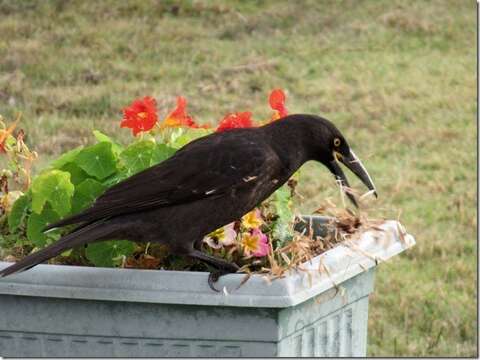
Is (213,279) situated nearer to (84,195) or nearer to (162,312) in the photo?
(162,312)

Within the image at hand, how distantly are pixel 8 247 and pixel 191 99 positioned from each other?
4529 mm

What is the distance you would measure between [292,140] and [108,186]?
638mm

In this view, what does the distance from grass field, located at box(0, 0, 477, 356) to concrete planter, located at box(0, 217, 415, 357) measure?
1983 mm

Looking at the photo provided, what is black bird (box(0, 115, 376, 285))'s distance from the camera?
3.48 meters

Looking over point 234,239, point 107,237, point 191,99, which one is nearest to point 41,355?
point 107,237

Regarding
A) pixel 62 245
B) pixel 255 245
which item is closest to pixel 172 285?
pixel 62 245

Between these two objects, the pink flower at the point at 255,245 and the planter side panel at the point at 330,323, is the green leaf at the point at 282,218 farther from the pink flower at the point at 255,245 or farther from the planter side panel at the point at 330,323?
the planter side panel at the point at 330,323

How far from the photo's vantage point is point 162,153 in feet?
12.9

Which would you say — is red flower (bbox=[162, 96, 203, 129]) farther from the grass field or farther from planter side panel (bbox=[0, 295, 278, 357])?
the grass field

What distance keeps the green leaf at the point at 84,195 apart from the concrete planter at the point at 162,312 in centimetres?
38

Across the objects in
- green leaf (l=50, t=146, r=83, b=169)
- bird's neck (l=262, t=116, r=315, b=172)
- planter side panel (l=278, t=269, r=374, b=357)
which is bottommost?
planter side panel (l=278, t=269, r=374, b=357)

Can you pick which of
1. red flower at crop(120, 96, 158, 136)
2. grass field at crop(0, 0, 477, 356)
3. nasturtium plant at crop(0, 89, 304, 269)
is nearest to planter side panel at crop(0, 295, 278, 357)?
nasturtium plant at crop(0, 89, 304, 269)

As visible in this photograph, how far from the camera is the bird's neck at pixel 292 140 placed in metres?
3.70

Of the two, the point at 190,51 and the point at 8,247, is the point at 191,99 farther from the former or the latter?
the point at 8,247
